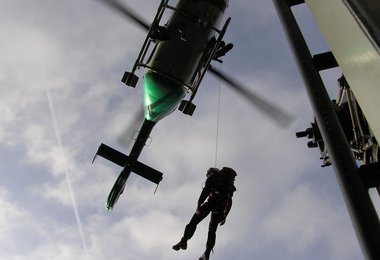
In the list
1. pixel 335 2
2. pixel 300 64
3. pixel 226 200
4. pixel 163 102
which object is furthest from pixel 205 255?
pixel 335 2

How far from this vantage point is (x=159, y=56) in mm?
9148

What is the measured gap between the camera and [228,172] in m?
6.67

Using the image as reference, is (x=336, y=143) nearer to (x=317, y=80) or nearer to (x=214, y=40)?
(x=317, y=80)

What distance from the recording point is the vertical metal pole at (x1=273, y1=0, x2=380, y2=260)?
1209mm

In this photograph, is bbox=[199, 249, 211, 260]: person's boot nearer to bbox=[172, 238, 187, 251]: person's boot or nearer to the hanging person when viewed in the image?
the hanging person

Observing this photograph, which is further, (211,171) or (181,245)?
(181,245)

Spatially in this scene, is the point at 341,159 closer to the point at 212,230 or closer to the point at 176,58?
the point at 212,230

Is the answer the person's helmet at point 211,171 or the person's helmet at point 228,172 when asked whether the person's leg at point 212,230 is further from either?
the person's helmet at point 211,171

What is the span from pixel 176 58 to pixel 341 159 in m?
7.95

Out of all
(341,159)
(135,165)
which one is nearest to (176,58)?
(135,165)

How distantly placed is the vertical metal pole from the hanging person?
475 cm

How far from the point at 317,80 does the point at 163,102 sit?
779cm

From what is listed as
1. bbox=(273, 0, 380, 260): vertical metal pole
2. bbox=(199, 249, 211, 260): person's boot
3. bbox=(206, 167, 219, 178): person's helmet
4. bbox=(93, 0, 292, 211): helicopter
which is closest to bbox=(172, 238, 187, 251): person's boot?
bbox=(199, 249, 211, 260): person's boot

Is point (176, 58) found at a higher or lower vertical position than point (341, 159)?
higher
